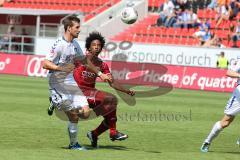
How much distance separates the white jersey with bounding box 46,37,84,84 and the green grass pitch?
120 centimetres

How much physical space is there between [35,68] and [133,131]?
68.2ft

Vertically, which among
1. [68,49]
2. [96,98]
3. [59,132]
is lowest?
[59,132]

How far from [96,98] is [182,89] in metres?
19.0

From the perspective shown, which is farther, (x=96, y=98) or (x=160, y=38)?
(x=160, y=38)

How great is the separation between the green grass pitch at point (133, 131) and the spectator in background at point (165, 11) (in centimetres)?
1444

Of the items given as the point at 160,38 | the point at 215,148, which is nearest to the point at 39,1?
the point at 160,38

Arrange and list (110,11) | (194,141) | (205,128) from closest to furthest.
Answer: (194,141) → (205,128) → (110,11)

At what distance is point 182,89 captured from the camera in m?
31.2

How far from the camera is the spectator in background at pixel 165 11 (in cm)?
3931

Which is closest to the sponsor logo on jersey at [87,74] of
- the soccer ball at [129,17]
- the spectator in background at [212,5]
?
the soccer ball at [129,17]

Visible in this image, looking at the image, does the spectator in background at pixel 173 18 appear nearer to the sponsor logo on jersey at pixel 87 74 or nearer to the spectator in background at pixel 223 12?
the spectator in background at pixel 223 12

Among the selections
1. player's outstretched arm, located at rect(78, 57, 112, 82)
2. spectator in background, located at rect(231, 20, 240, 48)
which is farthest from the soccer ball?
player's outstretched arm, located at rect(78, 57, 112, 82)

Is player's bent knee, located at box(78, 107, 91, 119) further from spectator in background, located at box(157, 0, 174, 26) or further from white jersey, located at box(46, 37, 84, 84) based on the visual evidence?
spectator in background, located at box(157, 0, 174, 26)

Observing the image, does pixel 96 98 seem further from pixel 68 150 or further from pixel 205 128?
pixel 205 128
